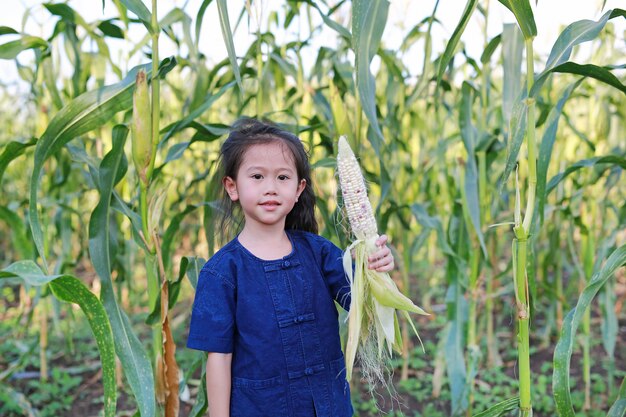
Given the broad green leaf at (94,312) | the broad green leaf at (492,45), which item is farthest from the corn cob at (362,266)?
the broad green leaf at (492,45)

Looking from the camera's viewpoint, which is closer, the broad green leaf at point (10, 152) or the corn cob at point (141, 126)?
the corn cob at point (141, 126)

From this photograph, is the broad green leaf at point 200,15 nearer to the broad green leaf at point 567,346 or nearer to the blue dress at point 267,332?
the blue dress at point 267,332

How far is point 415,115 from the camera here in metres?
3.12

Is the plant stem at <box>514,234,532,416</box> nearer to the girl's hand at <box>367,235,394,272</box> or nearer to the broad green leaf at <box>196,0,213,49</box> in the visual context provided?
the girl's hand at <box>367,235,394,272</box>

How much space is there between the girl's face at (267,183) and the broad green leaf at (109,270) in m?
0.38

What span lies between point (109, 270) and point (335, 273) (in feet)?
1.99

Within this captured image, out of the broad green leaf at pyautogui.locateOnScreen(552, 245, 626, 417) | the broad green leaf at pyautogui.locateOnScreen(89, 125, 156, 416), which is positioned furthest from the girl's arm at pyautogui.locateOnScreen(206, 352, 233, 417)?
the broad green leaf at pyautogui.locateOnScreen(552, 245, 626, 417)

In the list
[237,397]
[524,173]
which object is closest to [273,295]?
[237,397]

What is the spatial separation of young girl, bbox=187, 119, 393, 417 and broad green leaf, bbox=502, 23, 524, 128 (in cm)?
67

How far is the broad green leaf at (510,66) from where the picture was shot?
1719mm

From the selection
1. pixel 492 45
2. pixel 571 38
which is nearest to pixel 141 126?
pixel 571 38

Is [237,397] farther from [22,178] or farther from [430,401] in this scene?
[22,178]

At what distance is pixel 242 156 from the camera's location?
1.43 m

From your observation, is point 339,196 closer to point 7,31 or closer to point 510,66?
point 510,66
